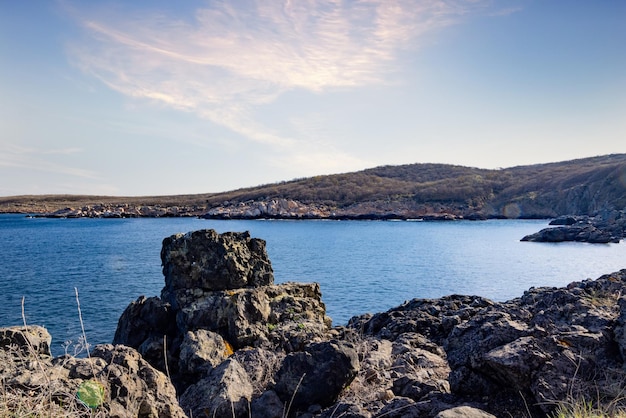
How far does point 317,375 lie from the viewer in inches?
260

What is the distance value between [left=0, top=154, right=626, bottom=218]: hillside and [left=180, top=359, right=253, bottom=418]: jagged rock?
85537 millimetres

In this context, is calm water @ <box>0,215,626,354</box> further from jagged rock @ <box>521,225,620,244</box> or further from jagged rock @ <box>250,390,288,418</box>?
jagged rock @ <box>250,390,288,418</box>

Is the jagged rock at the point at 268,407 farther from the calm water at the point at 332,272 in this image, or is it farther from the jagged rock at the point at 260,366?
the calm water at the point at 332,272

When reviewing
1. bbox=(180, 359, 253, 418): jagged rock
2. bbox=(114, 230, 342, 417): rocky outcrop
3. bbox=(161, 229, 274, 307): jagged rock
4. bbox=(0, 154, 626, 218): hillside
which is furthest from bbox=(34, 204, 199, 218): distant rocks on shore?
bbox=(180, 359, 253, 418): jagged rock

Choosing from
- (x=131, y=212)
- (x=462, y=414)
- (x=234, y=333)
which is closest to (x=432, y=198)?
(x=131, y=212)

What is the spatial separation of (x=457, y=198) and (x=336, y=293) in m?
95.2

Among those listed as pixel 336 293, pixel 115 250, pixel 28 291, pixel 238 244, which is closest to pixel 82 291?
pixel 28 291

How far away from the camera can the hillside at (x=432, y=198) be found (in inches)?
3755

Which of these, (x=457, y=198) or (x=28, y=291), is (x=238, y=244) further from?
(x=457, y=198)

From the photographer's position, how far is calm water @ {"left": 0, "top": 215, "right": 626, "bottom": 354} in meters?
22.3

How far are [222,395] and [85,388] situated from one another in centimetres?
239

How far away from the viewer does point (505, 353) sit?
5.34 meters

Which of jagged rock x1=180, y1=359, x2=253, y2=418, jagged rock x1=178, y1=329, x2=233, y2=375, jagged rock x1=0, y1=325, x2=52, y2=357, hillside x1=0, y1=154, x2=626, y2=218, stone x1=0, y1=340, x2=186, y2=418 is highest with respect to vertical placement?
hillside x1=0, y1=154, x2=626, y2=218

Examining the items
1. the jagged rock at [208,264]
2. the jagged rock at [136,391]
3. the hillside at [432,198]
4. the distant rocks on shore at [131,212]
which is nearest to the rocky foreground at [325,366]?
the jagged rock at [136,391]
